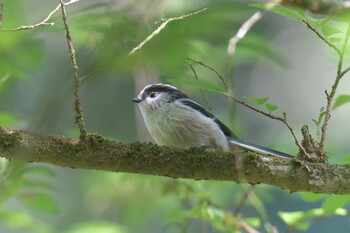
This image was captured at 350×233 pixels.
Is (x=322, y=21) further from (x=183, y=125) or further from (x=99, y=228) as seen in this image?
(x=99, y=228)

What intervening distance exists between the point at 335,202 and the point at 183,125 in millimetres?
1208

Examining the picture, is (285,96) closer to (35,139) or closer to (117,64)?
(35,139)

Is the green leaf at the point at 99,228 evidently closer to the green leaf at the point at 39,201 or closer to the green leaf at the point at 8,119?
the green leaf at the point at 39,201

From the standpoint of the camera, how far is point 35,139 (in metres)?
2.06

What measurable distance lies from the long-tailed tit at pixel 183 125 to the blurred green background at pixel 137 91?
5.1 inches

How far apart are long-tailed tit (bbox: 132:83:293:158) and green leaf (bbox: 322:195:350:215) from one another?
2.53 ft

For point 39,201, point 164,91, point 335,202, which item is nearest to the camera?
point 335,202

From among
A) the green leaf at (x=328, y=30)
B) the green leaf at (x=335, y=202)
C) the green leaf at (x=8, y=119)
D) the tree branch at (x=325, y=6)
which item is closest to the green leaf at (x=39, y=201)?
the green leaf at (x=8, y=119)

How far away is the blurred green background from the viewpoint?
2.26ft

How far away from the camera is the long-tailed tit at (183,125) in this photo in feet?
10.5

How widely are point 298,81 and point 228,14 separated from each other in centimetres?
801

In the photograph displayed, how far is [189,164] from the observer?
2229 mm

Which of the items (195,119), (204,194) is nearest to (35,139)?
(204,194)

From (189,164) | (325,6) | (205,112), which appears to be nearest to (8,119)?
(189,164)
